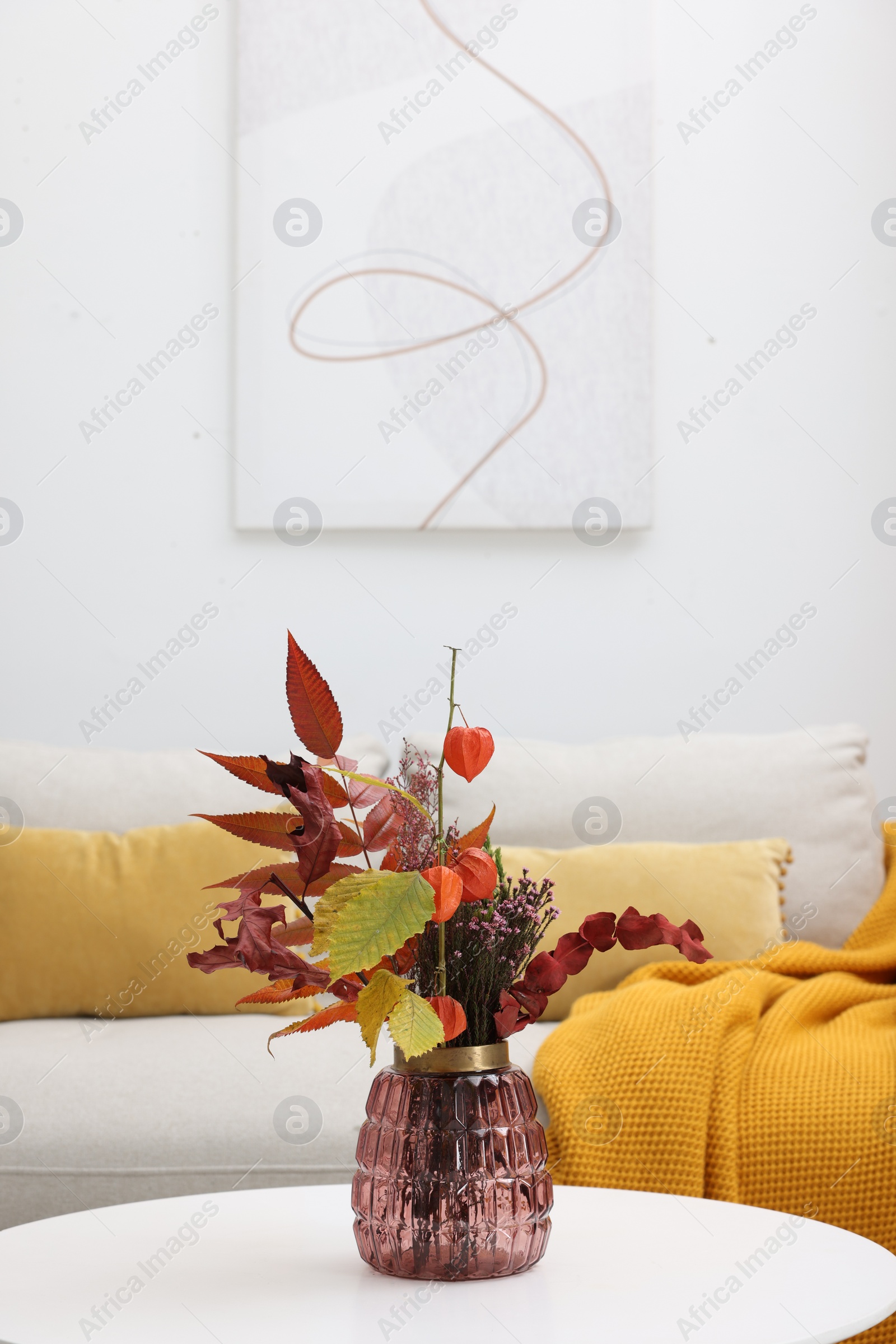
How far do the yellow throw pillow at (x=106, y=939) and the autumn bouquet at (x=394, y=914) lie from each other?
1008mm

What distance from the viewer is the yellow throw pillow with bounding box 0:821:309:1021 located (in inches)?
73.3

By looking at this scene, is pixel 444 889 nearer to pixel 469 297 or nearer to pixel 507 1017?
pixel 507 1017

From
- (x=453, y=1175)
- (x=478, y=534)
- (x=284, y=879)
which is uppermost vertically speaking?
(x=478, y=534)

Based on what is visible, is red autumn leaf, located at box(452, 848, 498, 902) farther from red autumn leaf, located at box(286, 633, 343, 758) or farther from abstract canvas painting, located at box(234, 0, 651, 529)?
abstract canvas painting, located at box(234, 0, 651, 529)

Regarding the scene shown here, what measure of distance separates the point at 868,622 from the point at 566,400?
0.77 metres

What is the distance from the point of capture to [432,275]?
2.47 metres

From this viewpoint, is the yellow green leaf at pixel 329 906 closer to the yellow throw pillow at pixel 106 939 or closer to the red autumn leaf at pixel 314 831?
the red autumn leaf at pixel 314 831

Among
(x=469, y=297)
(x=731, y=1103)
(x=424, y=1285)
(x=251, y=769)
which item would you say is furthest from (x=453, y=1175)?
(x=469, y=297)

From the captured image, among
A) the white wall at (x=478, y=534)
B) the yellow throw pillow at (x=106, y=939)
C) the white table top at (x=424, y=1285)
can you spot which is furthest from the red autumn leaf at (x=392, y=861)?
the white wall at (x=478, y=534)

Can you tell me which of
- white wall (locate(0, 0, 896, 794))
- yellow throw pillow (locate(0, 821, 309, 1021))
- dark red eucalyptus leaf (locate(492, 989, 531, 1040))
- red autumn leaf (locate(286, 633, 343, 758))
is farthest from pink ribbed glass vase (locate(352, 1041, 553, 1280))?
white wall (locate(0, 0, 896, 794))

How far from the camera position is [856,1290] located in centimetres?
84

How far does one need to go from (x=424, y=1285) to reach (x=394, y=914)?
289 millimetres

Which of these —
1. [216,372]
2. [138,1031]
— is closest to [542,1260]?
[138,1031]

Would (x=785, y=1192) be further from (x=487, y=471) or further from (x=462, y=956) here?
(x=487, y=471)
